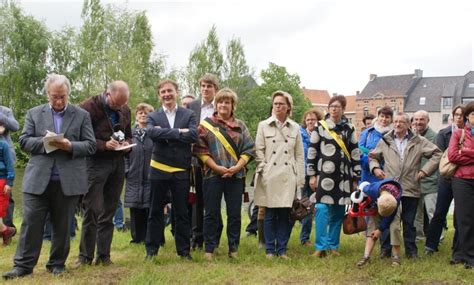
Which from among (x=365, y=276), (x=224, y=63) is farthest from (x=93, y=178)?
(x=224, y=63)

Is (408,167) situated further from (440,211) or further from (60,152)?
(60,152)

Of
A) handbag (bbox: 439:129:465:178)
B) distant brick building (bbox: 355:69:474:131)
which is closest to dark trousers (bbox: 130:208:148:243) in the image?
handbag (bbox: 439:129:465:178)

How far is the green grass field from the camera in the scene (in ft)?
16.7

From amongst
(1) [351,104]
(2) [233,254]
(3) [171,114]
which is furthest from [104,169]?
(1) [351,104]

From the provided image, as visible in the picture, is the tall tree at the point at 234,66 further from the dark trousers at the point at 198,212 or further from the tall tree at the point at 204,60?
the dark trousers at the point at 198,212

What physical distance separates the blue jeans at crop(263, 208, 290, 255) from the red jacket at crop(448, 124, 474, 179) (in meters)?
2.16

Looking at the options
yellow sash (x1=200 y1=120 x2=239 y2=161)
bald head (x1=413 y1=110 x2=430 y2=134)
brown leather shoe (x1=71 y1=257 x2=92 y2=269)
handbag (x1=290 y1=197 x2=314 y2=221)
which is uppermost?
bald head (x1=413 y1=110 x2=430 y2=134)

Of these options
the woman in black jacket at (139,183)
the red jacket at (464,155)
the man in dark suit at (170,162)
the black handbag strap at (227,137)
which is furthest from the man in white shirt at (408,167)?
the woman in black jacket at (139,183)

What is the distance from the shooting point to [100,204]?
226 inches

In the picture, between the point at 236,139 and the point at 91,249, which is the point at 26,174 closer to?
the point at 91,249

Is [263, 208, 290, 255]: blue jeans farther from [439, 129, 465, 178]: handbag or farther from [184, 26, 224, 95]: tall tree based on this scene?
[184, 26, 224, 95]: tall tree

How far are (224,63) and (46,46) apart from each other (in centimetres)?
1652

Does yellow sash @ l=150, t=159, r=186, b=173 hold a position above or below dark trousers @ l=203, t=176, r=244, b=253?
above

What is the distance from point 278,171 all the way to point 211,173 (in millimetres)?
902
